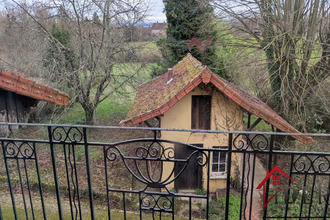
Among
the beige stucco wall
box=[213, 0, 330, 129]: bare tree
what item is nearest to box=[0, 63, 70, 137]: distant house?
the beige stucco wall

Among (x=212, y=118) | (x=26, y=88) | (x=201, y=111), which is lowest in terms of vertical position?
(x=212, y=118)

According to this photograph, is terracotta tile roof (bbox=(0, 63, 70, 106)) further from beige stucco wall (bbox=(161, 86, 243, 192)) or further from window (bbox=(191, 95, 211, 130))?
window (bbox=(191, 95, 211, 130))

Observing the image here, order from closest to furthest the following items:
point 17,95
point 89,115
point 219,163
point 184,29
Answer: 1. point 17,95
2. point 219,163
3. point 89,115
4. point 184,29

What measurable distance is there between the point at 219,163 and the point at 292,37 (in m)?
4.37

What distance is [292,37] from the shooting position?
23.6ft

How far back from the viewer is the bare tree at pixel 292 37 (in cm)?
744

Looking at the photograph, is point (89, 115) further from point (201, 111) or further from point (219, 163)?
point (219, 163)

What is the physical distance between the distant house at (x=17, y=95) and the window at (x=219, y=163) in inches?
188

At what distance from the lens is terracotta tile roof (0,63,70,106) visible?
3.75m

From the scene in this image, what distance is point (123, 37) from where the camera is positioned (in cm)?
932

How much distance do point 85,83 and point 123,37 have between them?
232 centimetres

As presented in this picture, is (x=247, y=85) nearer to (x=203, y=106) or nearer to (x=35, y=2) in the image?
(x=203, y=106)

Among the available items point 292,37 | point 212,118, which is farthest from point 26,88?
point 292,37

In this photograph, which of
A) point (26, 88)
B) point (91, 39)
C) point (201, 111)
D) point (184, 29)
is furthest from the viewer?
point (184, 29)
